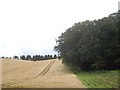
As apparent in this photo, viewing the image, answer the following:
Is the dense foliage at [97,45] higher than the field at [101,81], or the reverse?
the dense foliage at [97,45]

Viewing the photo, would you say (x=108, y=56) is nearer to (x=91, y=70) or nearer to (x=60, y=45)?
(x=91, y=70)

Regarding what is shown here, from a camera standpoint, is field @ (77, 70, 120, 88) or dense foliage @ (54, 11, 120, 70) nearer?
field @ (77, 70, 120, 88)

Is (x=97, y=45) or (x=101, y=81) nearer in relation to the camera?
(x=101, y=81)

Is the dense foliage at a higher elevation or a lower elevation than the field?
higher

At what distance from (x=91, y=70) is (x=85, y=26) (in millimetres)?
6342

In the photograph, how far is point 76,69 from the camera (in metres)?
47.5

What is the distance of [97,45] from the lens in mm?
41969

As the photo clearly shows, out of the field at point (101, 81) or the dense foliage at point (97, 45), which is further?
the dense foliage at point (97, 45)

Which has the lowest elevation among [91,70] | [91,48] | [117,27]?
[91,70]

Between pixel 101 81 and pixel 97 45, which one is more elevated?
pixel 97 45

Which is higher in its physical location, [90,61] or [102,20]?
[102,20]

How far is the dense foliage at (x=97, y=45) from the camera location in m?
42.4

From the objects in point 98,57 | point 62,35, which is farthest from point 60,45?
point 98,57

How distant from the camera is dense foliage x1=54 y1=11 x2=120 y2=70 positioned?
42.4 meters
